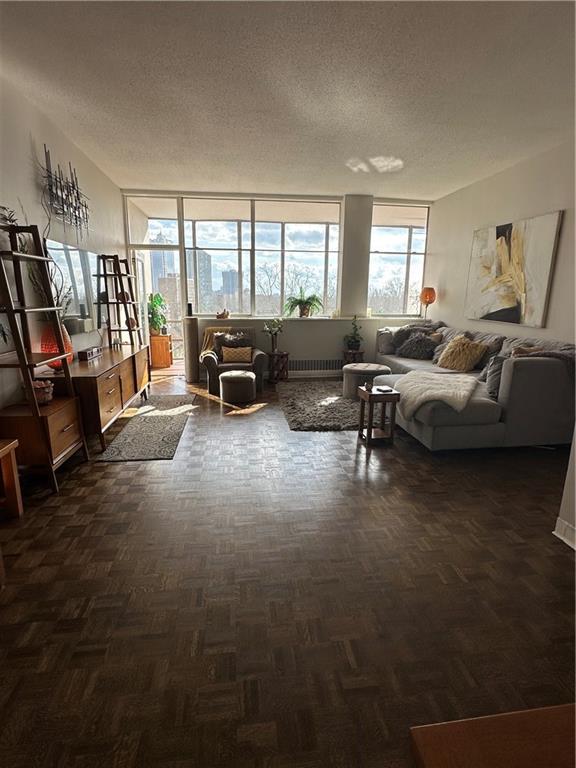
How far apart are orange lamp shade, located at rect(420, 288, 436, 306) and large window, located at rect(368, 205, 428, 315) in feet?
1.95

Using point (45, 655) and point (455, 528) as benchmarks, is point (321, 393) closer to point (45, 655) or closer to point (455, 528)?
point (455, 528)

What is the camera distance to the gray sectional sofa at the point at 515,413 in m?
3.45

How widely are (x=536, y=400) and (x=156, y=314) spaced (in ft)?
21.1

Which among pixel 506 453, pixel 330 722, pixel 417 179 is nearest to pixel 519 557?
pixel 330 722

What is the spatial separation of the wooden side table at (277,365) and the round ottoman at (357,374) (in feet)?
4.29

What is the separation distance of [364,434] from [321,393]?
66.4 inches

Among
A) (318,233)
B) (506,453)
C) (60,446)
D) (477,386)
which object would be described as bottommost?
(506,453)

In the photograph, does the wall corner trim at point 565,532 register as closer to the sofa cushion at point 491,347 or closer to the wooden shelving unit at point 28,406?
the sofa cushion at point 491,347

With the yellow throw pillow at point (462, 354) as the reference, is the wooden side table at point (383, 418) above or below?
below

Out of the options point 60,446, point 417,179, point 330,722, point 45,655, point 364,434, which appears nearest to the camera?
point 330,722

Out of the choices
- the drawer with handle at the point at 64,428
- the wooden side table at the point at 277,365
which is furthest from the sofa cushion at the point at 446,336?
the drawer with handle at the point at 64,428

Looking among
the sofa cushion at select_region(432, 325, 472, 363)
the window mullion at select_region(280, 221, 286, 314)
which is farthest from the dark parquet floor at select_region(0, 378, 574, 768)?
the window mullion at select_region(280, 221, 286, 314)

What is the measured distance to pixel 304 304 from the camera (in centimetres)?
668

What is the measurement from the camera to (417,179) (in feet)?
17.7
